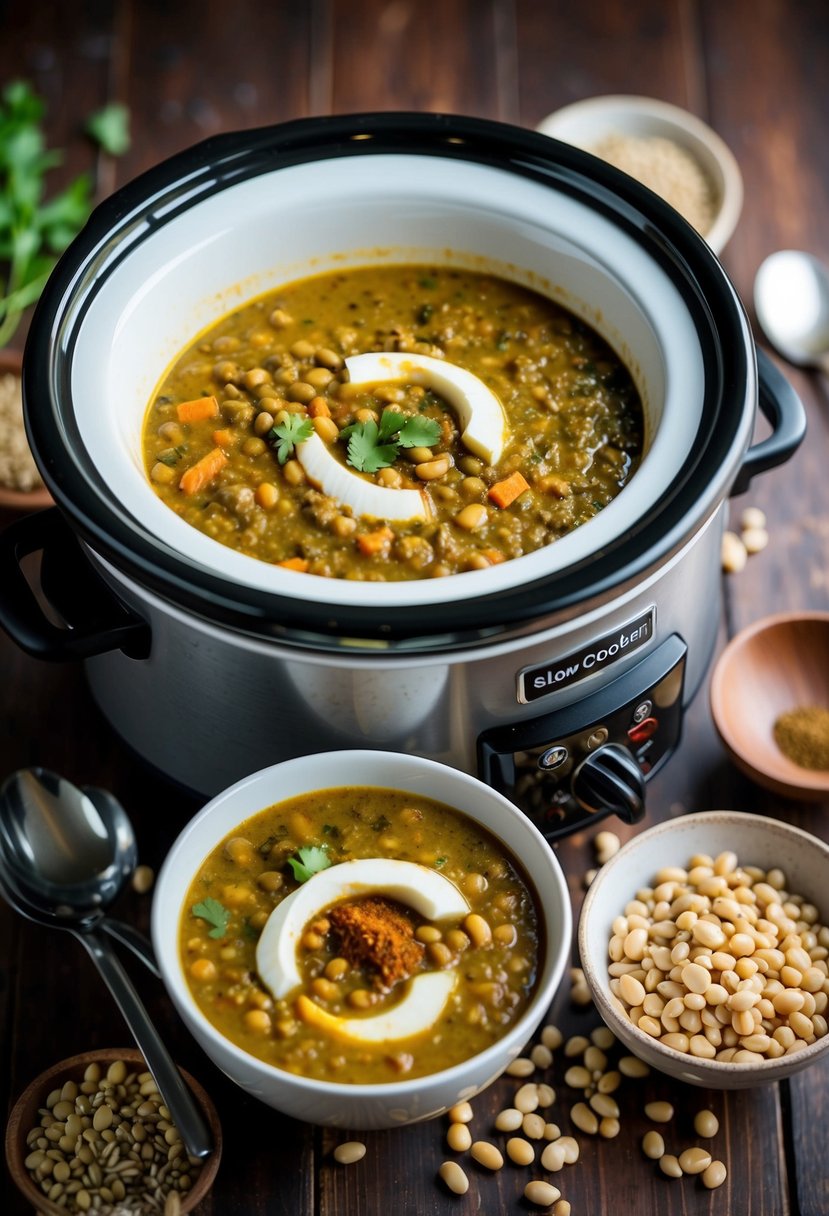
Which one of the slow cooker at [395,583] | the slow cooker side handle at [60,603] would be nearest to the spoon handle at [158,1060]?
the slow cooker at [395,583]

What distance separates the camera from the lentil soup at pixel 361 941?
229 cm

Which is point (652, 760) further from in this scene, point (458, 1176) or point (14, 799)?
point (14, 799)

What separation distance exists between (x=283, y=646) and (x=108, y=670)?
66 cm

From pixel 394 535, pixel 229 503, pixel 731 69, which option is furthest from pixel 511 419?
pixel 731 69

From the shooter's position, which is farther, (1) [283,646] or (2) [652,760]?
(2) [652,760]

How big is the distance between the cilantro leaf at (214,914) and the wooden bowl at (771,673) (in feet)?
3.93

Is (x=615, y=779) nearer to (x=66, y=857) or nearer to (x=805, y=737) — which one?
(x=805, y=737)

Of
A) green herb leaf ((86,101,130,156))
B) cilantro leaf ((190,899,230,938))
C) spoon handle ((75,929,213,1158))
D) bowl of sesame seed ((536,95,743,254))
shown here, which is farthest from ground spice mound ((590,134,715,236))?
spoon handle ((75,929,213,1158))

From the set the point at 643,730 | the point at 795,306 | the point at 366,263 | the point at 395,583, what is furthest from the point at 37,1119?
the point at 795,306

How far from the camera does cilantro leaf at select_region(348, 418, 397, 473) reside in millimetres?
2723

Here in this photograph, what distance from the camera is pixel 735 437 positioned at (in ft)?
8.22

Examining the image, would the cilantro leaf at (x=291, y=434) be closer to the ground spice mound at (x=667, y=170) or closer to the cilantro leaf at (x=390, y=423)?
the cilantro leaf at (x=390, y=423)

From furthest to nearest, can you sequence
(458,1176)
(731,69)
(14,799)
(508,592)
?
1. (731,69)
2. (14,799)
3. (458,1176)
4. (508,592)

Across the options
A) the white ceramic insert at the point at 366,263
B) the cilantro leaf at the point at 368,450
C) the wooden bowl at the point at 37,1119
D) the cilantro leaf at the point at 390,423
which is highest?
the white ceramic insert at the point at 366,263
